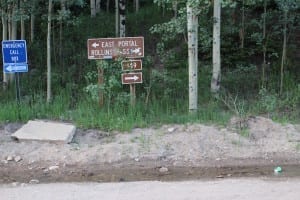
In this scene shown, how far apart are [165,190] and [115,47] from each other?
583 cm

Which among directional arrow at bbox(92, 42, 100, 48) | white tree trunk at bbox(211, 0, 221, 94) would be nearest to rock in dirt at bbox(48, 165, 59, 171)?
directional arrow at bbox(92, 42, 100, 48)

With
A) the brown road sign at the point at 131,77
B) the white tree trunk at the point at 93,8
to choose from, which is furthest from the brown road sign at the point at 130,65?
→ the white tree trunk at the point at 93,8

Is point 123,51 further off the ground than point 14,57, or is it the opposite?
point 123,51

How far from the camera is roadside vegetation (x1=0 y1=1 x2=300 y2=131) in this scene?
12.7 metres

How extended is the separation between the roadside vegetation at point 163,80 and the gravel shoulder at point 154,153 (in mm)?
630

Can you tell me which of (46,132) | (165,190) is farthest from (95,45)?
(165,190)

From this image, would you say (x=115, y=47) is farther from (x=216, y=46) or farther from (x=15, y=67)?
(x=216, y=46)

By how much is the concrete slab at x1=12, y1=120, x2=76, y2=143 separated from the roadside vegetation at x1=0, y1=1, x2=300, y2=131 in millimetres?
678

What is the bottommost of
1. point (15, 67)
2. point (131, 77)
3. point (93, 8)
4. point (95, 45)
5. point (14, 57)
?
point (131, 77)

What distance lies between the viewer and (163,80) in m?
16.6

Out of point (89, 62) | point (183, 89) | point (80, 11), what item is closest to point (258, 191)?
point (183, 89)

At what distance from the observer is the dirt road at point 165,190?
301 inches

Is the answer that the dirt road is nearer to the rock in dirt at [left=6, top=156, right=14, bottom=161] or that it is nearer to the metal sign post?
the rock in dirt at [left=6, top=156, right=14, bottom=161]

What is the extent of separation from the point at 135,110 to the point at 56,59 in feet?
31.1
